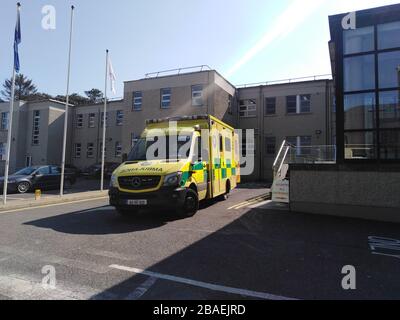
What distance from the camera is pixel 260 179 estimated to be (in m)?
26.7

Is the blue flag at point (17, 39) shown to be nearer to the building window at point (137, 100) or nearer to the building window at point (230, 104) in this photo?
the building window at point (137, 100)

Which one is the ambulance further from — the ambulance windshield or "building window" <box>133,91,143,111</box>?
"building window" <box>133,91,143,111</box>

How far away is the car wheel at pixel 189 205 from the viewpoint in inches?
356

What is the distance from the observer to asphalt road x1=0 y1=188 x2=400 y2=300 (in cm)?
415

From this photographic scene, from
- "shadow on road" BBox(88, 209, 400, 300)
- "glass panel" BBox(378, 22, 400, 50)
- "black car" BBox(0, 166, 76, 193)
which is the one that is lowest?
"shadow on road" BBox(88, 209, 400, 300)

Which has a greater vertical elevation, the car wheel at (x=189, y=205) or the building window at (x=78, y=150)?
the building window at (x=78, y=150)

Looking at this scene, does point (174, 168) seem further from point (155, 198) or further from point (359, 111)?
point (359, 111)

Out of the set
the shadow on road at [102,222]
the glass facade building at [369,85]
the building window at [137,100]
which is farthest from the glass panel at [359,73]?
the building window at [137,100]

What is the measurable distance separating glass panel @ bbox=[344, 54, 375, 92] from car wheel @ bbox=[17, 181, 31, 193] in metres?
16.1

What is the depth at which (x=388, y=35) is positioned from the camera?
32.2 ft

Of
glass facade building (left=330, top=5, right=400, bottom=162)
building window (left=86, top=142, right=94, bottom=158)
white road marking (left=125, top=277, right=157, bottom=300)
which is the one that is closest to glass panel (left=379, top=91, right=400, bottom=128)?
glass facade building (left=330, top=5, right=400, bottom=162)

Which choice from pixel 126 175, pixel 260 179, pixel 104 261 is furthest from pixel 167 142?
pixel 260 179

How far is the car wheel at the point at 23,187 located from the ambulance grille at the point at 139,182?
36.4ft
